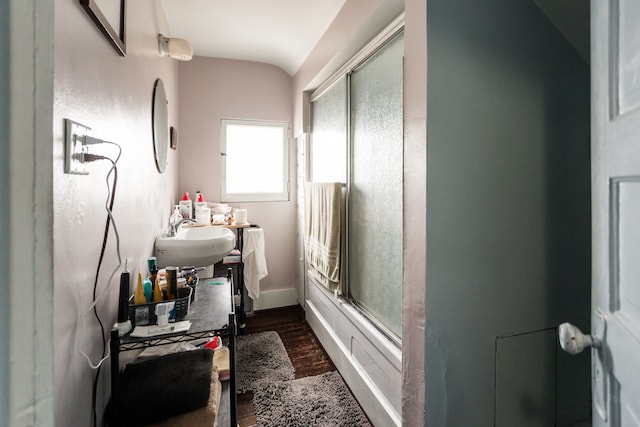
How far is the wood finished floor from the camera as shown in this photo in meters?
1.73

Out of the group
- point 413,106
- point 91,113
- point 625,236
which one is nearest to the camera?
point 625,236

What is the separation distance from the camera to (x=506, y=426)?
3.52ft

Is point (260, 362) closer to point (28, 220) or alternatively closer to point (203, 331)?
point (203, 331)

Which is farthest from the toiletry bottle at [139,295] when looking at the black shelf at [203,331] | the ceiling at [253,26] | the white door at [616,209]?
the ceiling at [253,26]

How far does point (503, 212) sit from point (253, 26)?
216 cm

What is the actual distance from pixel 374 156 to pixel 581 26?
3.10ft

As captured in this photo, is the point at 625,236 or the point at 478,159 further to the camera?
the point at 478,159

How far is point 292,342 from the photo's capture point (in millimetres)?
2453

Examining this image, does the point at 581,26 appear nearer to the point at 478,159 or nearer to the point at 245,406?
the point at 478,159

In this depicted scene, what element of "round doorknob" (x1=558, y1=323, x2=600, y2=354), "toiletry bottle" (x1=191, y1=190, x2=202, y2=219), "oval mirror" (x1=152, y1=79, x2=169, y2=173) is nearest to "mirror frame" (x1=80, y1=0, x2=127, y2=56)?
"oval mirror" (x1=152, y1=79, x2=169, y2=173)

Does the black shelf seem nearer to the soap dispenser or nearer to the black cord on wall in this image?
the black cord on wall

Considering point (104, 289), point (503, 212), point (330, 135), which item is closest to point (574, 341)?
point (503, 212)

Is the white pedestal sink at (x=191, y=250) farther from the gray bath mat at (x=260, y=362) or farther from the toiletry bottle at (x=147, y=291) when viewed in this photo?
the gray bath mat at (x=260, y=362)

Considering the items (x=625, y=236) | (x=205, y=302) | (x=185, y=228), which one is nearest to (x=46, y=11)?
(x=625, y=236)
